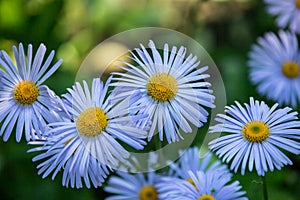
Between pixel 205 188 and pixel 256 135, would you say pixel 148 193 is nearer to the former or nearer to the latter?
pixel 205 188

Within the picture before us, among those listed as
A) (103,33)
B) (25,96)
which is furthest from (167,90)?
(103,33)

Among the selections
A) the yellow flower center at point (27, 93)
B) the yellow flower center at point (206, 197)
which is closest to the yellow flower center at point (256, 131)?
the yellow flower center at point (206, 197)

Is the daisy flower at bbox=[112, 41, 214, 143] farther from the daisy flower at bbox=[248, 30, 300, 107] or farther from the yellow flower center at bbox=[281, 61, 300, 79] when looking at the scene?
the yellow flower center at bbox=[281, 61, 300, 79]

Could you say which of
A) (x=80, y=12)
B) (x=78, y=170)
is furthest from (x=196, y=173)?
(x=80, y=12)

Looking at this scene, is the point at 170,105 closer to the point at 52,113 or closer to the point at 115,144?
the point at 115,144

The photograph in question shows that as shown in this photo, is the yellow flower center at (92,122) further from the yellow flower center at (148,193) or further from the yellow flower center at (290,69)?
the yellow flower center at (290,69)

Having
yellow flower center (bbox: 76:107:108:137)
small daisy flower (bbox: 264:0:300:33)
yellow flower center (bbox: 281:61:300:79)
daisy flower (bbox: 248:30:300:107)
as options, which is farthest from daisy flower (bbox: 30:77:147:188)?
small daisy flower (bbox: 264:0:300:33)
